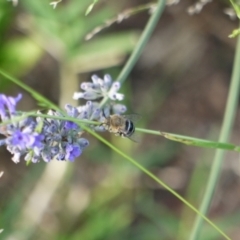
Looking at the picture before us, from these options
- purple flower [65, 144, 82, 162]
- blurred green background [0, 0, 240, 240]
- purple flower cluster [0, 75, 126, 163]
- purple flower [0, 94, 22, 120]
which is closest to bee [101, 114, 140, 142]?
purple flower cluster [0, 75, 126, 163]

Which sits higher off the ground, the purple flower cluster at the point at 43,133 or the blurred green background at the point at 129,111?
the blurred green background at the point at 129,111

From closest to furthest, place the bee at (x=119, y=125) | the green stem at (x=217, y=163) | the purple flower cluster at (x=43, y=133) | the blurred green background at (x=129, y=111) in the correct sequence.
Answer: the purple flower cluster at (x=43, y=133)
the bee at (x=119, y=125)
the green stem at (x=217, y=163)
the blurred green background at (x=129, y=111)

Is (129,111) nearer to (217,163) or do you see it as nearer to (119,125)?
(217,163)

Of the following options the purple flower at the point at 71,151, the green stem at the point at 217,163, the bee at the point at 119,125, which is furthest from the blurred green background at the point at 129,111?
the purple flower at the point at 71,151

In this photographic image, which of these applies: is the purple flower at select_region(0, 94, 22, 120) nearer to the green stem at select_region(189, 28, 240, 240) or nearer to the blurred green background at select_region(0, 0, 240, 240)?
the green stem at select_region(189, 28, 240, 240)

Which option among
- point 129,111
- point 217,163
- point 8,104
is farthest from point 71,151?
point 129,111

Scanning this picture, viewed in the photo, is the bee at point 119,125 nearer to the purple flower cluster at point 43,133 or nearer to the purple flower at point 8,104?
the purple flower cluster at point 43,133

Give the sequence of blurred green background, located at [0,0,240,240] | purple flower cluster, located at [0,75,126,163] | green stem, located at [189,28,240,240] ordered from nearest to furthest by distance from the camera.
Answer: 1. purple flower cluster, located at [0,75,126,163]
2. green stem, located at [189,28,240,240]
3. blurred green background, located at [0,0,240,240]

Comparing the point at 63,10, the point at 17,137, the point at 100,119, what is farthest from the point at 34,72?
the point at 17,137
